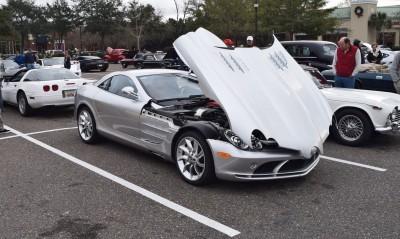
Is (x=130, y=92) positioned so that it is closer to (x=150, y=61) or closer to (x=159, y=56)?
(x=150, y=61)

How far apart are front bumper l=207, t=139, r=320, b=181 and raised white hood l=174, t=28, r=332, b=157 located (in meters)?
0.13

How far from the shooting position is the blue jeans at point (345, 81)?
8.61m

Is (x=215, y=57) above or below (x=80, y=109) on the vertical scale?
above

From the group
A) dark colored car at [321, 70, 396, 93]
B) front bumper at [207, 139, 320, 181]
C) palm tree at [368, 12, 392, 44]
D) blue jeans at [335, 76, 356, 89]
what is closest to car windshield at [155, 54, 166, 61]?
dark colored car at [321, 70, 396, 93]

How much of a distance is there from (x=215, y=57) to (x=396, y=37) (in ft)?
205

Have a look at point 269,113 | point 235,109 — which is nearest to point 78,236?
point 235,109

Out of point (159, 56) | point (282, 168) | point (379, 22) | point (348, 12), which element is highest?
point (348, 12)

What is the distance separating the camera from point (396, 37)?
59.9 meters

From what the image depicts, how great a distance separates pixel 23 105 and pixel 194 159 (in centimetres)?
704

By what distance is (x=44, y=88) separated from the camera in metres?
9.89

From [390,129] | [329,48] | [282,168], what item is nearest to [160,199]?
[282,168]

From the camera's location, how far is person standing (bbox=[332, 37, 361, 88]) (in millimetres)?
8492

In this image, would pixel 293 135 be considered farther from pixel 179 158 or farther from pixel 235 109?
pixel 179 158

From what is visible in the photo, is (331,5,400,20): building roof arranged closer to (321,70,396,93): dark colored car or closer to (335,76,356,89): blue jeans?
(321,70,396,93): dark colored car
